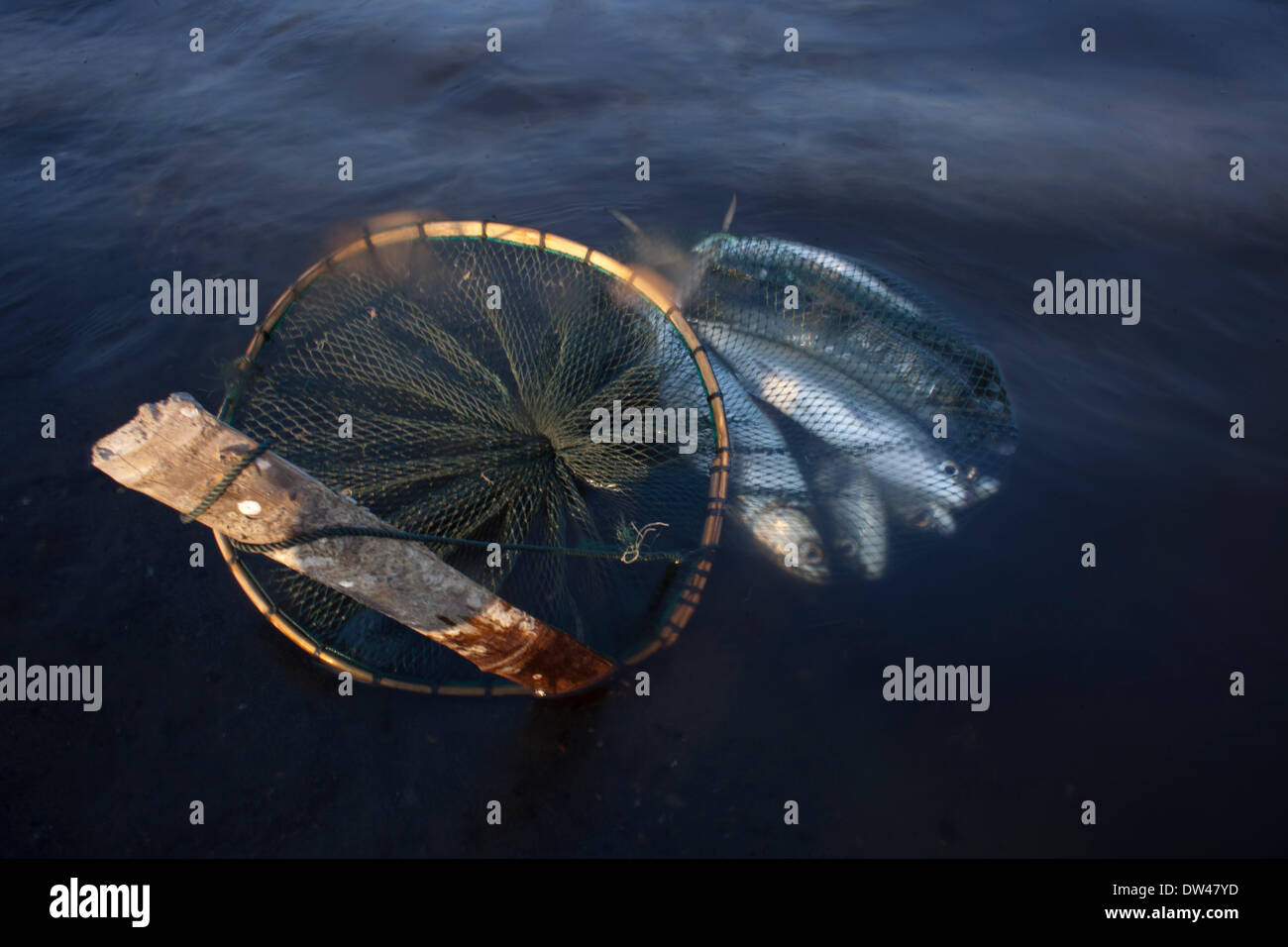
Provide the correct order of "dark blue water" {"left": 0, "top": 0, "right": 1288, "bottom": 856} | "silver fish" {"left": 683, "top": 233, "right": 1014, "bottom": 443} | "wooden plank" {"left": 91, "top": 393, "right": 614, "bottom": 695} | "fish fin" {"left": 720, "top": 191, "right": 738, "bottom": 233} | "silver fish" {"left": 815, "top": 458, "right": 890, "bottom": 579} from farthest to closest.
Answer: "fish fin" {"left": 720, "top": 191, "right": 738, "bottom": 233} → "silver fish" {"left": 683, "top": 233, "right": 1014, "bottom": 443} → "silver fish" {"left": 815, "top": 458, "right": 890, "bottom": 579} → "dark blue water" {"left": 0, "top": 0, "right": 1288, "bottom": 856} → "wooden plank" {"left": 91, "top": 393, "right": 614, "bottom": 695}

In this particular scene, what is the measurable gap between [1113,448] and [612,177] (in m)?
5.67

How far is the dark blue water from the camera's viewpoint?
362 centimetres

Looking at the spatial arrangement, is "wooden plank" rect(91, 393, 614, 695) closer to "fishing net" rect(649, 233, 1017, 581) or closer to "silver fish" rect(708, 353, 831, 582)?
"silver fish" rect(708, 353, 831, 582)

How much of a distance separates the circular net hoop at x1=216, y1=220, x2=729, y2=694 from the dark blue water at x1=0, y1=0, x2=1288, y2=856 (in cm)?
51

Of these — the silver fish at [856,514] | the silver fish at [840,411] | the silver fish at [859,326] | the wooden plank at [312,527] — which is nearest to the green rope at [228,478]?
the wooden plank at [312,527]

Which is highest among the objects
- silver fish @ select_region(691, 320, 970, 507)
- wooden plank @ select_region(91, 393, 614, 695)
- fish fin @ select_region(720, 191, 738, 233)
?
fish fin @ select_region(720, 191, 738, 233)

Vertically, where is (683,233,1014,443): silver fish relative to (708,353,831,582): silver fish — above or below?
above

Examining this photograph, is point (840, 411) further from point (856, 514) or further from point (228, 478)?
point (228, 478)

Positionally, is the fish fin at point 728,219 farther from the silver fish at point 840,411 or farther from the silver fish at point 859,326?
the silver fish at point 840,411

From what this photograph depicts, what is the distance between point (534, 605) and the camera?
405 cm

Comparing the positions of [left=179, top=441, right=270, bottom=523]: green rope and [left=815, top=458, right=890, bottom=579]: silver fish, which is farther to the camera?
[left=815, top=458, right=890, bottom=579]: silver fish

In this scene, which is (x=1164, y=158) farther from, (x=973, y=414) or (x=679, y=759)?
(x=679, y=759)

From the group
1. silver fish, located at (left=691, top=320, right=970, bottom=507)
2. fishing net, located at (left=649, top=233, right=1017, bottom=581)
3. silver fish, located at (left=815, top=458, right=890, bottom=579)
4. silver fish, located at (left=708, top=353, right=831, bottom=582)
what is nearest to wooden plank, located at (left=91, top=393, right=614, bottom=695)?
silver fish, located at (left=708, top=353, right=831, bottom=582)
